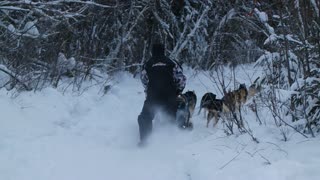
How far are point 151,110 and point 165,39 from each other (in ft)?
21.1

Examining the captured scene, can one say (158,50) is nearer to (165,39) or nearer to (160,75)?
(160,75)

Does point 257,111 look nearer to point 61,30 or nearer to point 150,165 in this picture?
point 150,165

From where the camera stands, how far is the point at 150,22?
1416 cm

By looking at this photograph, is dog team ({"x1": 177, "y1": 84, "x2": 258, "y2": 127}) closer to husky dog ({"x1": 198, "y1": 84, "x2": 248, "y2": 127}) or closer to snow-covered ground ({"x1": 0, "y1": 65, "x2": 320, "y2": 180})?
husky dog ({"x1": 198, "y1": 84, "x2": 248, "y2": 127})

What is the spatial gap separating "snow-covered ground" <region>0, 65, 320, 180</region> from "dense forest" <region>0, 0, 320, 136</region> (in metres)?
0.65

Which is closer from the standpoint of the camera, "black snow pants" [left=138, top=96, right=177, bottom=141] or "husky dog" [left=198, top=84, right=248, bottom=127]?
"husky dog" [left=198, top=84, right=248, bottom=127]

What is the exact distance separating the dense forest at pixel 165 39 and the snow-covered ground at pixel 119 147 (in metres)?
0.65

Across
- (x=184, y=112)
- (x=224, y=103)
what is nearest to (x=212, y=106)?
(x=184, y=112)

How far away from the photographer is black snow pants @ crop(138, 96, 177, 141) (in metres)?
7.73

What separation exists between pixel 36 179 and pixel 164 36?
8.85m

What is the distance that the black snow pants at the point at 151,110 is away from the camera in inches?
304

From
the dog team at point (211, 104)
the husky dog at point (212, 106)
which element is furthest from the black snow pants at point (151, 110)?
the husky dog at point (212, 106)

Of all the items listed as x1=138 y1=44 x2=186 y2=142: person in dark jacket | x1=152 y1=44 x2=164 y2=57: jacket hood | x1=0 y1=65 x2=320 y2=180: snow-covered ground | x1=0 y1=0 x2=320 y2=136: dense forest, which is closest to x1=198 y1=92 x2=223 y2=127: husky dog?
x1=0 y1=65 x2=320 y2=180: snow-covered ground

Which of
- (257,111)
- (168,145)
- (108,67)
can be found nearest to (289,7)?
(257,111)
